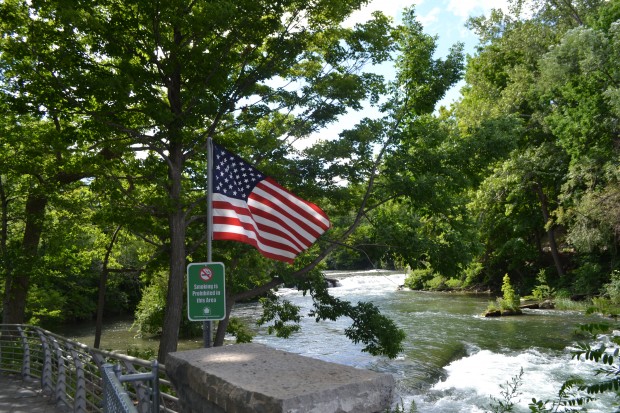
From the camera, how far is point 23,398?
8.73 meters

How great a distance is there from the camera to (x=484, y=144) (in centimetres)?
1278

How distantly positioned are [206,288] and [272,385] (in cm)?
354

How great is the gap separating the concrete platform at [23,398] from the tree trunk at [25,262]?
13.4 feet

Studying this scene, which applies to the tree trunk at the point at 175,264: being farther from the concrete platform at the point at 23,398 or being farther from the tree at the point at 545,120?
the tree at the point at 545,120

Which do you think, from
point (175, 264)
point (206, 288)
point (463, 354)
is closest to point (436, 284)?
point (463, 354)

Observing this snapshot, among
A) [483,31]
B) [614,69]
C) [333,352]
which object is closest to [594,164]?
[614,69]

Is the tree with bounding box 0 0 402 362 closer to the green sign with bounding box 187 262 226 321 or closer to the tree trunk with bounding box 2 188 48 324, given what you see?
the tree trunk with bounding box 2 188 48 324

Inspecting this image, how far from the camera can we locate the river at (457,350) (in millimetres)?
13602

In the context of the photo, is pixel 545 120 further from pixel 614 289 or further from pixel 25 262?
pixel 25 262

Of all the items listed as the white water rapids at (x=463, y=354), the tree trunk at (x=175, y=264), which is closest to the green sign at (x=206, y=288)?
the tree trunk at (x=175, y=264)

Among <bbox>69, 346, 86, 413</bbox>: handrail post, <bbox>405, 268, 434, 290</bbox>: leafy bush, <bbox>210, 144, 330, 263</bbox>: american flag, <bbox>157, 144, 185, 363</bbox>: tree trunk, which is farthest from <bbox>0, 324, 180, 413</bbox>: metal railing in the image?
<bbox>405, 268, 434, 290</bbox>: leafy bush

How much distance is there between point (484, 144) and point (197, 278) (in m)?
8.97

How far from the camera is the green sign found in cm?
603

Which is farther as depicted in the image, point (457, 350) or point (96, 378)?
point (457, 350)
